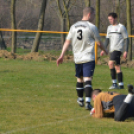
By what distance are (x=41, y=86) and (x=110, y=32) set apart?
249 cm

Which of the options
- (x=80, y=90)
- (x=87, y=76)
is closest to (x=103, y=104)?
(x=87, y=76)

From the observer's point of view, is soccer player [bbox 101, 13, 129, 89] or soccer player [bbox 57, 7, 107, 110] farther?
soccer player [bbox 101, 13, 129, 89]

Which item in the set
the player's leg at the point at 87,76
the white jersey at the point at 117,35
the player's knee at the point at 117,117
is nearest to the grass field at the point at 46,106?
the player's knee at the point at 117,117

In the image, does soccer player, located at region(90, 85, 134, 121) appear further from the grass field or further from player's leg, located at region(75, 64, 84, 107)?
player's leg, located at region(75, 64, 84, 107)

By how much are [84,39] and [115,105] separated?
5.50 feet

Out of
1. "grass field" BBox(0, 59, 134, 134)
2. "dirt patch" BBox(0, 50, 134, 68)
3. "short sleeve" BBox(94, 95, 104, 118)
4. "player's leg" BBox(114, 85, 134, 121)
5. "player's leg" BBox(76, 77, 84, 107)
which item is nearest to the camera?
"grass field" BBox(0, 59, 134, 134)

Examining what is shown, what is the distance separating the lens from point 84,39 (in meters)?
7.90

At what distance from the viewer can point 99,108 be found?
6938mm

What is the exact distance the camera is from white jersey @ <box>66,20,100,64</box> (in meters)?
7.84

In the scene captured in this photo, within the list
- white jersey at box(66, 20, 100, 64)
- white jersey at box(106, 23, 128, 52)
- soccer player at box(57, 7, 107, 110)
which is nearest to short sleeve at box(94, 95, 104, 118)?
soccer player at box(57, 7, 107, 110)

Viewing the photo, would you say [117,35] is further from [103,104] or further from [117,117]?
[117,117]

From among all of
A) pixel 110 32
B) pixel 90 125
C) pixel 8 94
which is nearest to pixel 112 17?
pixel 110 32

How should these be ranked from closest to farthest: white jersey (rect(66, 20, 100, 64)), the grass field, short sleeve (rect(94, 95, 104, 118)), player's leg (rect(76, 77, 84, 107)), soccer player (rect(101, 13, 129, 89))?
the grass field
short sleeve (rect(94, 95, 104, 118))
white jersey (rect(66, 20, 100, 64))
player's leg (rect(76, 77, 84, 107))
soccer player (rect(101, 13, 129, 89))

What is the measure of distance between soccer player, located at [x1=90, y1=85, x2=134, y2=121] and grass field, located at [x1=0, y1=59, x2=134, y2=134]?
5.1 inches
